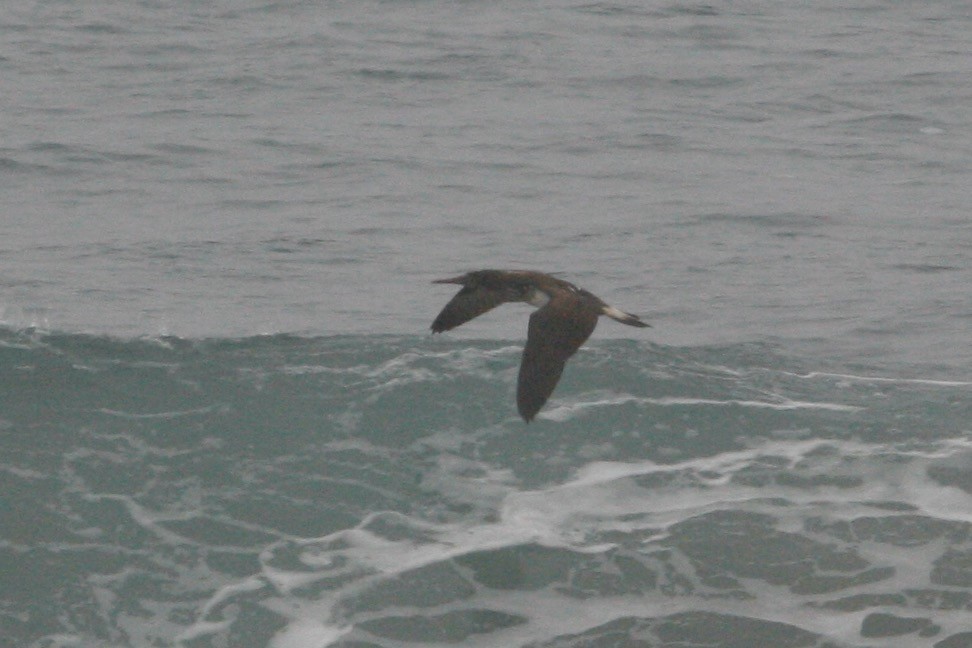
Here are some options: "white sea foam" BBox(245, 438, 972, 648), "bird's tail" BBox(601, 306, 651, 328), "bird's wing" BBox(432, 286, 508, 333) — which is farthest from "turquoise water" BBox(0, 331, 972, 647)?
"bird's tail" BBox(601, 306, 651, 328)

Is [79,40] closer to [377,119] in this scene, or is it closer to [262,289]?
[377,119]

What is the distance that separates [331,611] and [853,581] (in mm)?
2839

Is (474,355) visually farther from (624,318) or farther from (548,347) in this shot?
(624,318)

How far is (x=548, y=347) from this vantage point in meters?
9.27

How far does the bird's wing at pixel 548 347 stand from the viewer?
912cm

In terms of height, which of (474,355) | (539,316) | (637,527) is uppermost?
(539,316)

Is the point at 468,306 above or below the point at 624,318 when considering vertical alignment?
below

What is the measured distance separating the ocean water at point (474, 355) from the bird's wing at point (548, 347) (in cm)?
132

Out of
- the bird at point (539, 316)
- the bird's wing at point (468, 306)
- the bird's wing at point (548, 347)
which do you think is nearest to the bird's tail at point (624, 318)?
the bird at point (539, 316)

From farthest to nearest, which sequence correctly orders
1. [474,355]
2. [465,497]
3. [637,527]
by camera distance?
1. [474,355]
2. [465,497]
3. [637,527]

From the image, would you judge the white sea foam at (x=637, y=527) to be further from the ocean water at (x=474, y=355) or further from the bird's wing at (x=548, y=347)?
the bird's wing at (x=548, y=347)

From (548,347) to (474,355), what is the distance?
145 inches

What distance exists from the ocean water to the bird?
1.31 metres

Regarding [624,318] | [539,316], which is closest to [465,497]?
[539,316]
